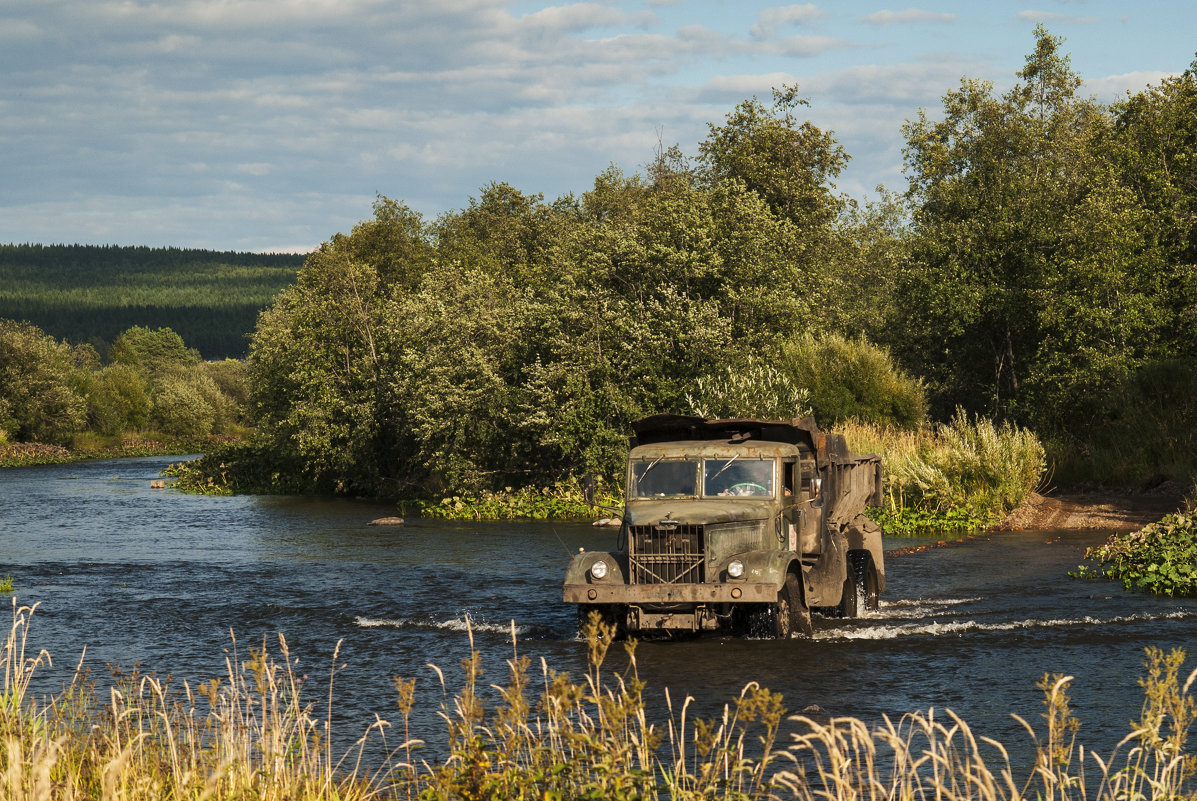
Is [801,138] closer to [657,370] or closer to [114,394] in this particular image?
[657,370]

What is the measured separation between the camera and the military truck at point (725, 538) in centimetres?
1346

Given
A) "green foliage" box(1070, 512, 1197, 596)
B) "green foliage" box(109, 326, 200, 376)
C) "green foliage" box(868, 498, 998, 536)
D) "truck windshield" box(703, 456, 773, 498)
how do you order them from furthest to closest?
"green foliage" box(109, 326, 200, 376) < "green foliage" box(868, 498, 998, 536) < "green foliage" box(1070, 512, 1197, 596) < "truck windshield" box(703, 456, 773, 498)

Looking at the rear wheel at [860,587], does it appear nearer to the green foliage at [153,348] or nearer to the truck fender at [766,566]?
the truck fender at [766,566]

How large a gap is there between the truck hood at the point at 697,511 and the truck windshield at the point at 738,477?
0.61 ft

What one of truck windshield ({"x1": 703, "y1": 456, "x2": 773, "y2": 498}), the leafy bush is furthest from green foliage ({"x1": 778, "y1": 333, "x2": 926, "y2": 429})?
the leafy bush

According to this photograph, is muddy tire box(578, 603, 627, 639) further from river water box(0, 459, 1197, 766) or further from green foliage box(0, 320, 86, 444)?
green foliage box(0, 320, 86, 444)

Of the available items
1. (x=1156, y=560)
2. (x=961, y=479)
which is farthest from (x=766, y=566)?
(x=961, y=479)

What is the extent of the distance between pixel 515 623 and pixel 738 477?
3830mm

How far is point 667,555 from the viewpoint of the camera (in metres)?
13.8

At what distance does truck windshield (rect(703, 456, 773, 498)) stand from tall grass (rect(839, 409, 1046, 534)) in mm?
13382

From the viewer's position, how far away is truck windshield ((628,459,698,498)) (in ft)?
48.1

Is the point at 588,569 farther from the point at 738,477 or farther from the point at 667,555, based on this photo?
the point at 738,477

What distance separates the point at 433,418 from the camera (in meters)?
37.8

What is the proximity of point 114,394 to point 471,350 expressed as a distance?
68972mm
